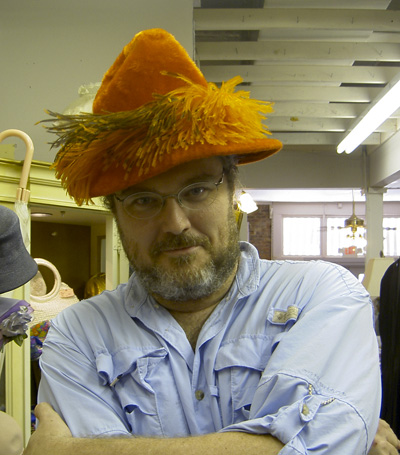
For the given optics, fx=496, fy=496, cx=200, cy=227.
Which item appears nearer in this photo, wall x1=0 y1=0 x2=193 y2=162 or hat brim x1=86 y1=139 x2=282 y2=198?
hat brim x1=86 y1=139 x2=282 y2=198

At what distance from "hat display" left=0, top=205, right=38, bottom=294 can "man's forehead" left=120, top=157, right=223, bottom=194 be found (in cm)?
58

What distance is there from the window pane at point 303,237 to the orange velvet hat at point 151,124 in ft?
38.5

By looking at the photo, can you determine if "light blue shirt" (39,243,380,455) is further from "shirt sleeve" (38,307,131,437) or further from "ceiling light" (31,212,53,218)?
"ceiling light" (31,212,53,218)

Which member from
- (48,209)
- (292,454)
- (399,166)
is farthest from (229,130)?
(399,166)

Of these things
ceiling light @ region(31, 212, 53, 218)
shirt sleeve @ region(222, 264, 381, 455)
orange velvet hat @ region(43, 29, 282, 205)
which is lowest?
shirt sleeve @ region(222, 264, 381, 455)

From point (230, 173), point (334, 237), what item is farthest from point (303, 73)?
point (334, 237)

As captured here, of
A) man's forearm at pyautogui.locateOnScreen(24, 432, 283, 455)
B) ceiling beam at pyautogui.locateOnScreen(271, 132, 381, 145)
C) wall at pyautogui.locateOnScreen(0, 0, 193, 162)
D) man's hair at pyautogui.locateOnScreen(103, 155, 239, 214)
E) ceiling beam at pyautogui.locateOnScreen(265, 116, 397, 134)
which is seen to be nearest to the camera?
man's forearm at pyautogui.locateOnScreen(24, 432, 283, 455)

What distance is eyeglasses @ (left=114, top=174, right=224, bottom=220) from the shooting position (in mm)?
1116

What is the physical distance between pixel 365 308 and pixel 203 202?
0.42m

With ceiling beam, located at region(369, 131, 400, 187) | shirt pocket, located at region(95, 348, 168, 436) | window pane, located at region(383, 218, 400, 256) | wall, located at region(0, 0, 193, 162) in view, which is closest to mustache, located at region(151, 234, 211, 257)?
shirt pocket, located at region(95, 348, 168, 436)

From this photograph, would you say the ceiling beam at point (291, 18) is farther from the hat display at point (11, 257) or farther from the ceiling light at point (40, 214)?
the hat display at point (11, 257)

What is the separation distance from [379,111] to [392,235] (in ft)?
29.7

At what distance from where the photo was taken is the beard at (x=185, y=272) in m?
1.10

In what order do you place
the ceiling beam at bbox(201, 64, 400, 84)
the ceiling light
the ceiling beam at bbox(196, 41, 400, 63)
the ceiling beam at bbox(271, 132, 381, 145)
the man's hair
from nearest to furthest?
the man's hair
the ceiling light
the ceiling beam at bbox(196, 41, 400, 63)
the ceiling beam at bbox(201, 64, 400, 84)
the ceiling beam at bbox(271, 132, 381, 145)
